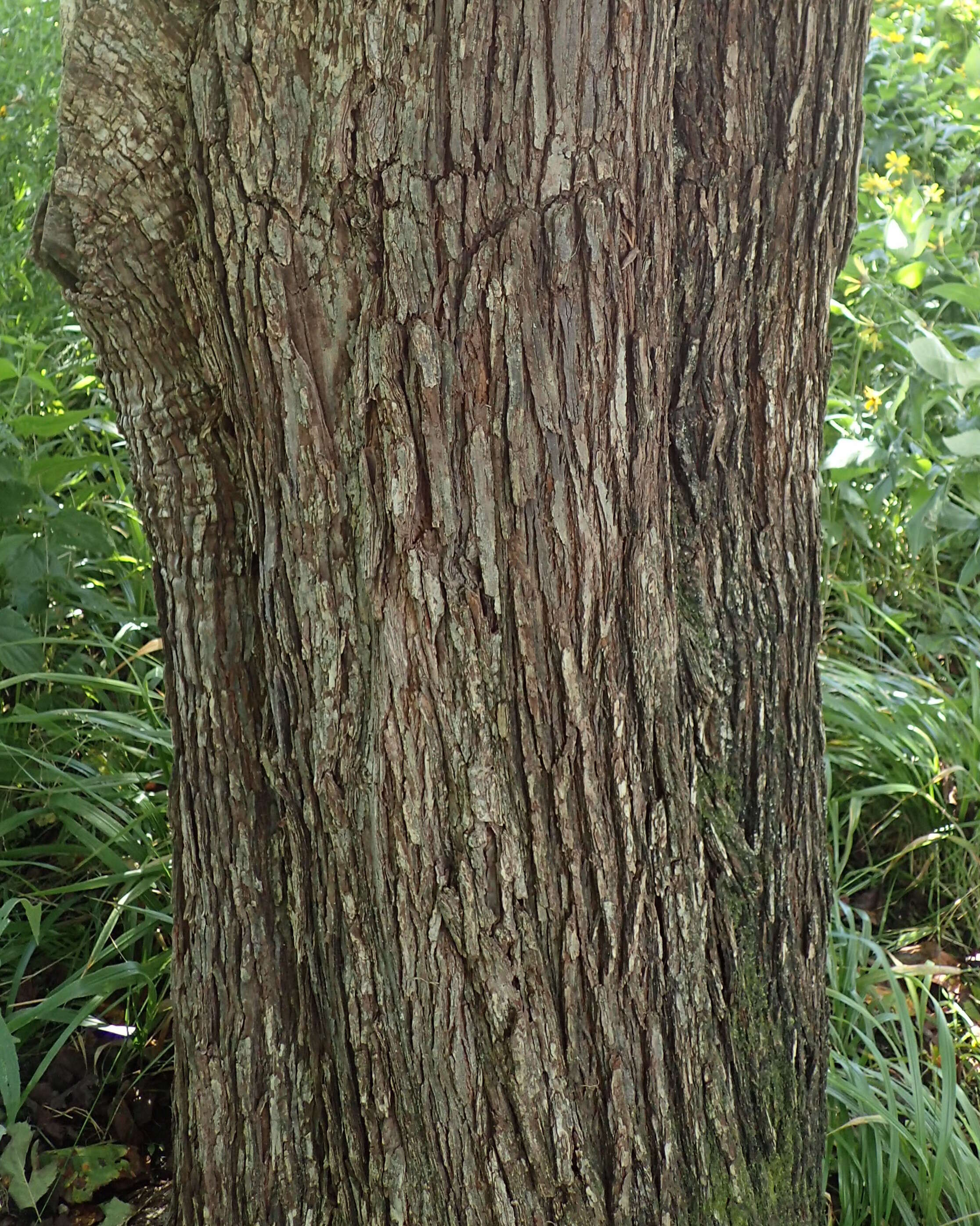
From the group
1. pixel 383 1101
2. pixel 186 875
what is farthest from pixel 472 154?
pixel 383 1101

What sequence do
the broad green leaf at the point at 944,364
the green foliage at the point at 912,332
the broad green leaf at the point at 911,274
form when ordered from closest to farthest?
1. the broad green leaf at the point at 944,364
2. the broad green leaf at the point at 911,274
3. the green foliage at the point at 912,332

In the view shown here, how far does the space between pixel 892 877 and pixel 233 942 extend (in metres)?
1.93

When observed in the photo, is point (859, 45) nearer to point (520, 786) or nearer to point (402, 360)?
point (402, 360)

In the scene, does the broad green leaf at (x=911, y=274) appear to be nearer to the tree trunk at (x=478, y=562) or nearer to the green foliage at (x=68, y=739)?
the tree trunk at (x=478, y=562)

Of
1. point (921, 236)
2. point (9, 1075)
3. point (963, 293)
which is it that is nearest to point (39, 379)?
point (9, 1075)

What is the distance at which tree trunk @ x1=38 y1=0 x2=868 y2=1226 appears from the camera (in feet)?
4.20

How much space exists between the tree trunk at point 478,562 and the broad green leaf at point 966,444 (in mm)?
1055

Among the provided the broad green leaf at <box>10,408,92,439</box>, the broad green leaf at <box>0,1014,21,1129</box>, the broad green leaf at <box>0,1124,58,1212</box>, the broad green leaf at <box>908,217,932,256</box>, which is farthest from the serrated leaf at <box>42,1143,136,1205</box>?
the broad green leaf at <box>908,217,932,256</box>

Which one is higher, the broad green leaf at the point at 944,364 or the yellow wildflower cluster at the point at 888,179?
the yellow wildflower cluster at the point at 888,179

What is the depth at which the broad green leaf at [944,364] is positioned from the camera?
8.71 ft

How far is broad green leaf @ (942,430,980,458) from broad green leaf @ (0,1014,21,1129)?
7.52 ft

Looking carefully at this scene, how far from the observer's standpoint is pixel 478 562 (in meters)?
1.34

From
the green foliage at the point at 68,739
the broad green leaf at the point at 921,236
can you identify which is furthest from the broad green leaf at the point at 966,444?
the green foliage at the point at 68,739

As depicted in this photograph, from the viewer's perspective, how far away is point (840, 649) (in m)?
3.28
